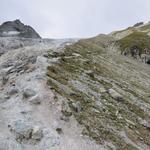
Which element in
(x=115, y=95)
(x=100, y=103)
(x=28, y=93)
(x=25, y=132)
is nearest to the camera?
(x=25, y=132)

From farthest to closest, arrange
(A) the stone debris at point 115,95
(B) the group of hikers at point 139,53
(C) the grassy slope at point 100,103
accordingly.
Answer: (B) the group of hikers at point 139,53, (A) the stone debris at point 115,95, (C) the grassy slope at point 100,103

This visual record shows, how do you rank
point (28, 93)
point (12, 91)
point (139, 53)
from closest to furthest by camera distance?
point (28, 93)
point (12, 91)
point (139, 53)

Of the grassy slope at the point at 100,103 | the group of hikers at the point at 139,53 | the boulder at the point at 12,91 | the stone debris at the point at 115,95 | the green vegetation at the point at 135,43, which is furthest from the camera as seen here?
the green vegetation at the point at 135,43

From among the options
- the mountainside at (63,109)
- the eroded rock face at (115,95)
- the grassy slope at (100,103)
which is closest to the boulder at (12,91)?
the mountainside at (63,109)

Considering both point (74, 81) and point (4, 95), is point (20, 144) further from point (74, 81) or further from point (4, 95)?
point (74, 81)

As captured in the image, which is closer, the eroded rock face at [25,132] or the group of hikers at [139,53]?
the eroded rock face at [25,132]

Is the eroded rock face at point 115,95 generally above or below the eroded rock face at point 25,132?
below

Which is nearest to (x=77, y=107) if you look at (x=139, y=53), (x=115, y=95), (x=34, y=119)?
(x=34, y=119)

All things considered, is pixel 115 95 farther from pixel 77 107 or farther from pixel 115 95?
pixel 77 107

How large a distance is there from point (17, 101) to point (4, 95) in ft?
4.52

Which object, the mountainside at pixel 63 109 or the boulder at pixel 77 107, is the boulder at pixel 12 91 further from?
the boulder at pixel 77 107

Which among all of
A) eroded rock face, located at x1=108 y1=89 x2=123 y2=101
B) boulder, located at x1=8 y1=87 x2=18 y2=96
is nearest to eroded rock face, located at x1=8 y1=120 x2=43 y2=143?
boulder, located at x1=8 y1=87 x2=18 y2=96

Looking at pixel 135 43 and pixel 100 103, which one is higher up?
pixel 100 103

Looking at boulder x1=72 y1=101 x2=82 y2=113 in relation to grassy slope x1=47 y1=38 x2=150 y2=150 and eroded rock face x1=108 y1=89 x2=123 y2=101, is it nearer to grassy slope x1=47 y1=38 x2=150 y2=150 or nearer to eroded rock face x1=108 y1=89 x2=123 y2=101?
grassy slope x1=47 y1=38 x2=150 y2=150
